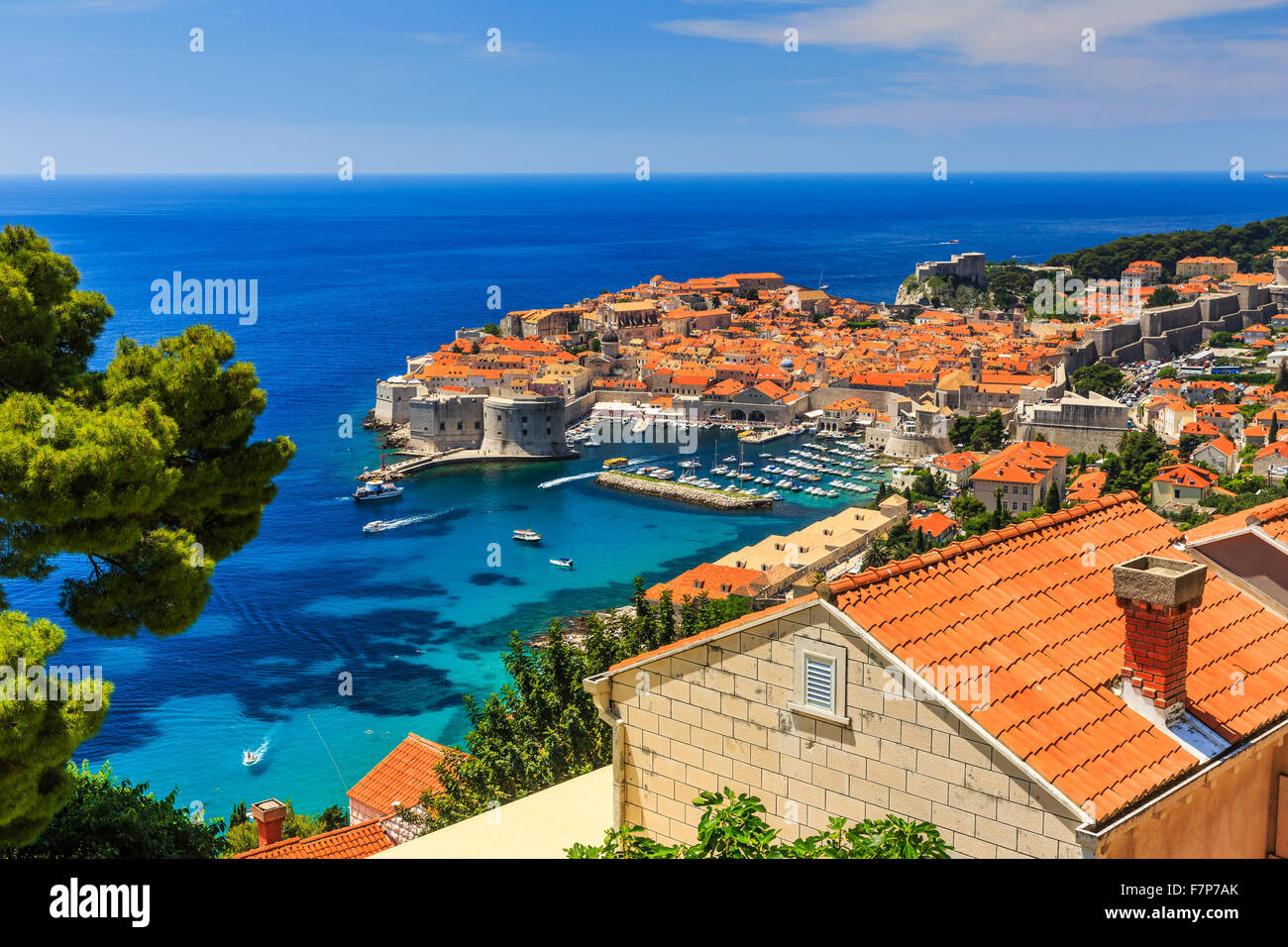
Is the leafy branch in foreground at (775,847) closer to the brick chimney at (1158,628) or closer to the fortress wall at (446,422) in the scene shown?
the brick chimney at (1158,628)

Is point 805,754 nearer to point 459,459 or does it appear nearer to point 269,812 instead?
point 269,812

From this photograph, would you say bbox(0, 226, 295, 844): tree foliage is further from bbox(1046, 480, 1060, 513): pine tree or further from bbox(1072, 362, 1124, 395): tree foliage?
bbox(1072, 362, 1124, 395): tree foliage

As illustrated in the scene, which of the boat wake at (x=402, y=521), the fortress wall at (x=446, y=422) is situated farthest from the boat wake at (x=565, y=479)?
the fortress wall at (x=446, y=422)

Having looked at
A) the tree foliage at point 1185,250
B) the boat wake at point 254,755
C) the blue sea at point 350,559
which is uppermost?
the tree foliage at point 1185,250

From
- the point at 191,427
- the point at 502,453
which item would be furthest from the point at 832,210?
the point at 191,427

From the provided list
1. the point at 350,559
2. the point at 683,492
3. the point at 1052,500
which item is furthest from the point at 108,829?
the point at 683,492
